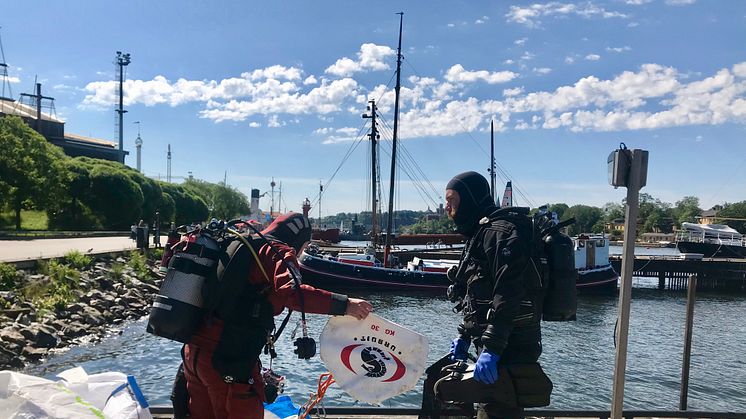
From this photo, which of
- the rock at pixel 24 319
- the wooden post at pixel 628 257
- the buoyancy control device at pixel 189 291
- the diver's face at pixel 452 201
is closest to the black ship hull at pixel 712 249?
the rock at pixel 24 319

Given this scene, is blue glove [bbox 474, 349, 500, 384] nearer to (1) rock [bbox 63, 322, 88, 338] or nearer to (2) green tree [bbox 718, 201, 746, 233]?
(1) rock [bbox 63, 322, 88, 338]

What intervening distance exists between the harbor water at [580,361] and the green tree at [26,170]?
18.5 meters

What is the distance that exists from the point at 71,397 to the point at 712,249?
51.1 meters

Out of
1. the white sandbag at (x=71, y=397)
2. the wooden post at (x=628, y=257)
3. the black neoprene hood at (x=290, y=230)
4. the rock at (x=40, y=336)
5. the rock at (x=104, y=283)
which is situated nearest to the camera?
the white sandbag at (x=71, y=397)

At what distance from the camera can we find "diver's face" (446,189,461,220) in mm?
3381

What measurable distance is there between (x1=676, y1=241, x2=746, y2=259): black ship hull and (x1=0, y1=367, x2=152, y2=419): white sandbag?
49.6 m

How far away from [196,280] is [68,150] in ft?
235

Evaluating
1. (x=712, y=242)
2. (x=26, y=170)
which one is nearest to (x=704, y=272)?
(x=712, y=242)

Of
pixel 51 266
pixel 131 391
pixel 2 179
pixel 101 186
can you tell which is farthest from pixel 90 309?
pixel 101 186

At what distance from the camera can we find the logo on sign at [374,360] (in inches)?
134

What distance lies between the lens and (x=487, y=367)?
9.48 feet

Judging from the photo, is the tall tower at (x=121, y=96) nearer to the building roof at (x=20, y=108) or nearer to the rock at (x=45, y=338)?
the building roof at (x=20, y=108)

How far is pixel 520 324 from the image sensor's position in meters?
3.01

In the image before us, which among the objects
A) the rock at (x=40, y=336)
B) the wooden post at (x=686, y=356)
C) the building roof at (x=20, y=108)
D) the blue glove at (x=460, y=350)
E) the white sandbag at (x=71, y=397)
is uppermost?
the building roof at (x=20, y=108)
